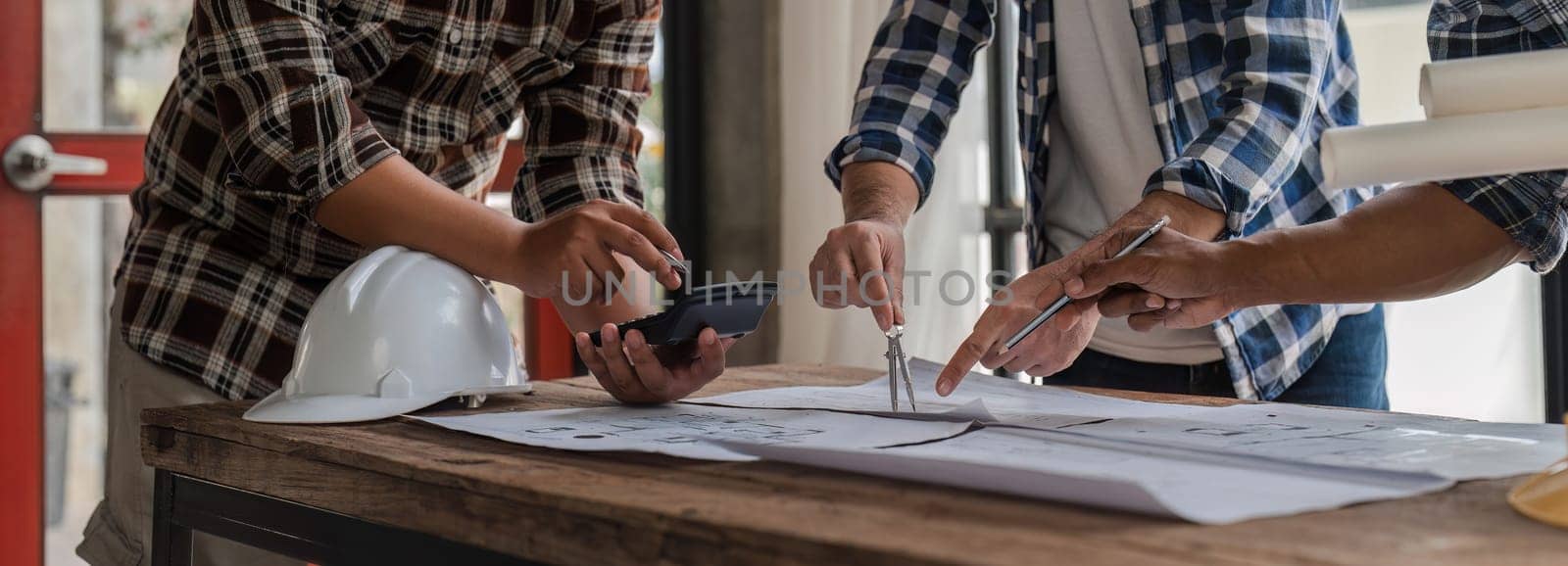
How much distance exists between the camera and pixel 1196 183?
1.05 metres

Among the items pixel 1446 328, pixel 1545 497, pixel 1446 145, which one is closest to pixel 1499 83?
pixel 1446 145

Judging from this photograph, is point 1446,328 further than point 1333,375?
Yes

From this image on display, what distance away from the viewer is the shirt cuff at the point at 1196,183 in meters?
1.05

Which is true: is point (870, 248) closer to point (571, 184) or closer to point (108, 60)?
point (571, 184)

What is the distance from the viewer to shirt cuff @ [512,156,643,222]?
1364 mm

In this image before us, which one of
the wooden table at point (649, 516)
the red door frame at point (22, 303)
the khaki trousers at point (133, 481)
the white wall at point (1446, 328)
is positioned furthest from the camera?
the red door frame at point (22, 303)

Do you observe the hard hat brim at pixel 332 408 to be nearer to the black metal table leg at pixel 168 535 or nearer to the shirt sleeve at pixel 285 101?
the black metal table leg at pixel 168 535

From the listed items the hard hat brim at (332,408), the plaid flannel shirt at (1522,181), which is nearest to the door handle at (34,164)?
the hard hat brim at (332,408)

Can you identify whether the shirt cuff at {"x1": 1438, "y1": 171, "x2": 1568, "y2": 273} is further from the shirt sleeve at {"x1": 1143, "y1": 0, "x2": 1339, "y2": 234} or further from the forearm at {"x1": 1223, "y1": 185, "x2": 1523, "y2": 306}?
the shirt sleeve at {"x1": 1143, "y1": 0, "x2": 1339, "y2": 234}

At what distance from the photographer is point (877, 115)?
1.39m

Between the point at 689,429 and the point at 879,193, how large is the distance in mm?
463

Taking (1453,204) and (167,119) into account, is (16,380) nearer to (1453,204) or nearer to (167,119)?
(167,119)

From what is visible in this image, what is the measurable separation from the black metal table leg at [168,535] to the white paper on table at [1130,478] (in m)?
0.53

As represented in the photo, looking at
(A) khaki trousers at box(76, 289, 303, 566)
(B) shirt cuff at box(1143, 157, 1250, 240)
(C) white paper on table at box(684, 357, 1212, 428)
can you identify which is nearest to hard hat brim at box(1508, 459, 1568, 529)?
(C) white paper on table at box(684, 357, 1212, 428)
